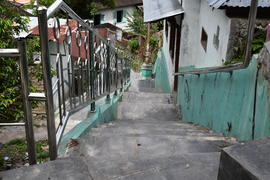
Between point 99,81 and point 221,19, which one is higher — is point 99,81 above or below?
below

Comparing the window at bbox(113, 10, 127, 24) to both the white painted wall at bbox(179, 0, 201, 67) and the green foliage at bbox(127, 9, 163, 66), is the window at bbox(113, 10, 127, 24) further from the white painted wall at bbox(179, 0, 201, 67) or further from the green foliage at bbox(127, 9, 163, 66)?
the white painted wall at bbox(179, 0, 201, 67)

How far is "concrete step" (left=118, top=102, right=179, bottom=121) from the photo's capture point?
617 cm

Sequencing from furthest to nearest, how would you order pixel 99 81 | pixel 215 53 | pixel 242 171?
pixel 215 53
pixel 99 81
pixel 242 171

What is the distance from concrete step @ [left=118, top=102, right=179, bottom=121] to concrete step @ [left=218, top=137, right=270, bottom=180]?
4699 millimetres

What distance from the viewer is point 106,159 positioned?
1.86m

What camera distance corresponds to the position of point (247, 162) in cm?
116

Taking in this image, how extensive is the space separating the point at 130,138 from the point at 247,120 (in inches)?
47.5

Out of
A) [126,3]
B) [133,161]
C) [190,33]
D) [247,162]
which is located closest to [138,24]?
[126,3]

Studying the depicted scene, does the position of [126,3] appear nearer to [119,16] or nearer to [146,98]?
[119,16]

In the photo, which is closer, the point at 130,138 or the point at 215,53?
the point at 130,138

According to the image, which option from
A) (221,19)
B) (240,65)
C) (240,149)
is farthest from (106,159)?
(221,19)

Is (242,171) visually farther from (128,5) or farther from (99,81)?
(128,5)

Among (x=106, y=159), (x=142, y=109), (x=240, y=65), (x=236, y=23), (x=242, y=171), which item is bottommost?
(x=142, y=109)

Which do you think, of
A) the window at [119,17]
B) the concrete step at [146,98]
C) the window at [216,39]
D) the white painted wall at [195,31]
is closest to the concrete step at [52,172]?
the window at [216,39]
